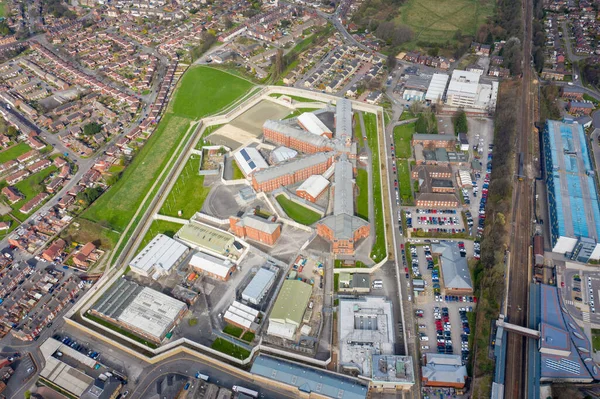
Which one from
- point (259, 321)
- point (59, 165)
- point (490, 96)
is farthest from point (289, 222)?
point (490, 96)

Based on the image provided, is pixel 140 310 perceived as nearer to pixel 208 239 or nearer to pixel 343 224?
pixel 208 239

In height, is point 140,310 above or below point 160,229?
below

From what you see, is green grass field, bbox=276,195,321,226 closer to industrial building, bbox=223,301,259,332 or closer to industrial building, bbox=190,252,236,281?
industrial building, bbox=190,252,236,281

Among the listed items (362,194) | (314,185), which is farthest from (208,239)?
(362,194)

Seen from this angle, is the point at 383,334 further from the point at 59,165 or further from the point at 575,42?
the point at 575,42

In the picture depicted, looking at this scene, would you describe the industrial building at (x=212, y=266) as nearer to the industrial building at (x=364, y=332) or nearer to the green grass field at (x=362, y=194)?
the industrial building at (x=364, y=332)
